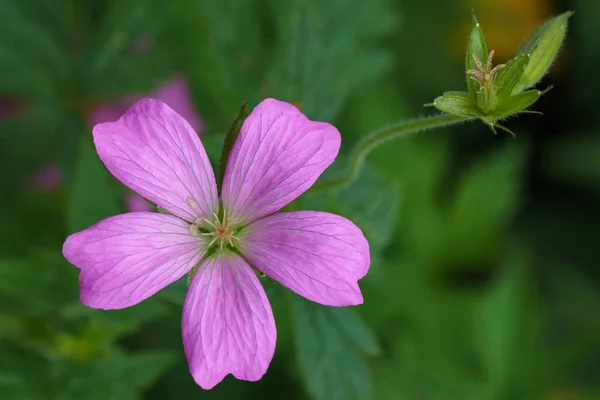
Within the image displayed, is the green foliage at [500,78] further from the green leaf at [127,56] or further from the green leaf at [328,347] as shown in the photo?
the green leaf at [127,56]

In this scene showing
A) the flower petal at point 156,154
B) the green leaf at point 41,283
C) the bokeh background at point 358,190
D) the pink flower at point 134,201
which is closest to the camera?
the flower petal at point 156,154

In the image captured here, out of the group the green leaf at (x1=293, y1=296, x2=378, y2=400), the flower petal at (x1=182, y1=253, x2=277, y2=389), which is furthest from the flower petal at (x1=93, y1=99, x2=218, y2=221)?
the green leaf at (x1=293, y1=296, x2=378, y2=400)

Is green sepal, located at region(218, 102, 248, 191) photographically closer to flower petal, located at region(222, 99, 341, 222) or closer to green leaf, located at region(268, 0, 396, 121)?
flower petal, located at region(222, 99, 341, 222)

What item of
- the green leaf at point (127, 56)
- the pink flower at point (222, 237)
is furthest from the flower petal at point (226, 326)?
the green leaf at point (127, 56)

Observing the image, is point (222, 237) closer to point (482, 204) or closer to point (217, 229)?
point (217, 229)

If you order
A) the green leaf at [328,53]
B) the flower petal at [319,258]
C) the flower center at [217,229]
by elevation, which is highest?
the green leaf at [328,53]

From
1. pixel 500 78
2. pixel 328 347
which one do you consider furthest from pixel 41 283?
pixel 500 78

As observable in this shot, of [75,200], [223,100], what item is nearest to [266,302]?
[75,200]
